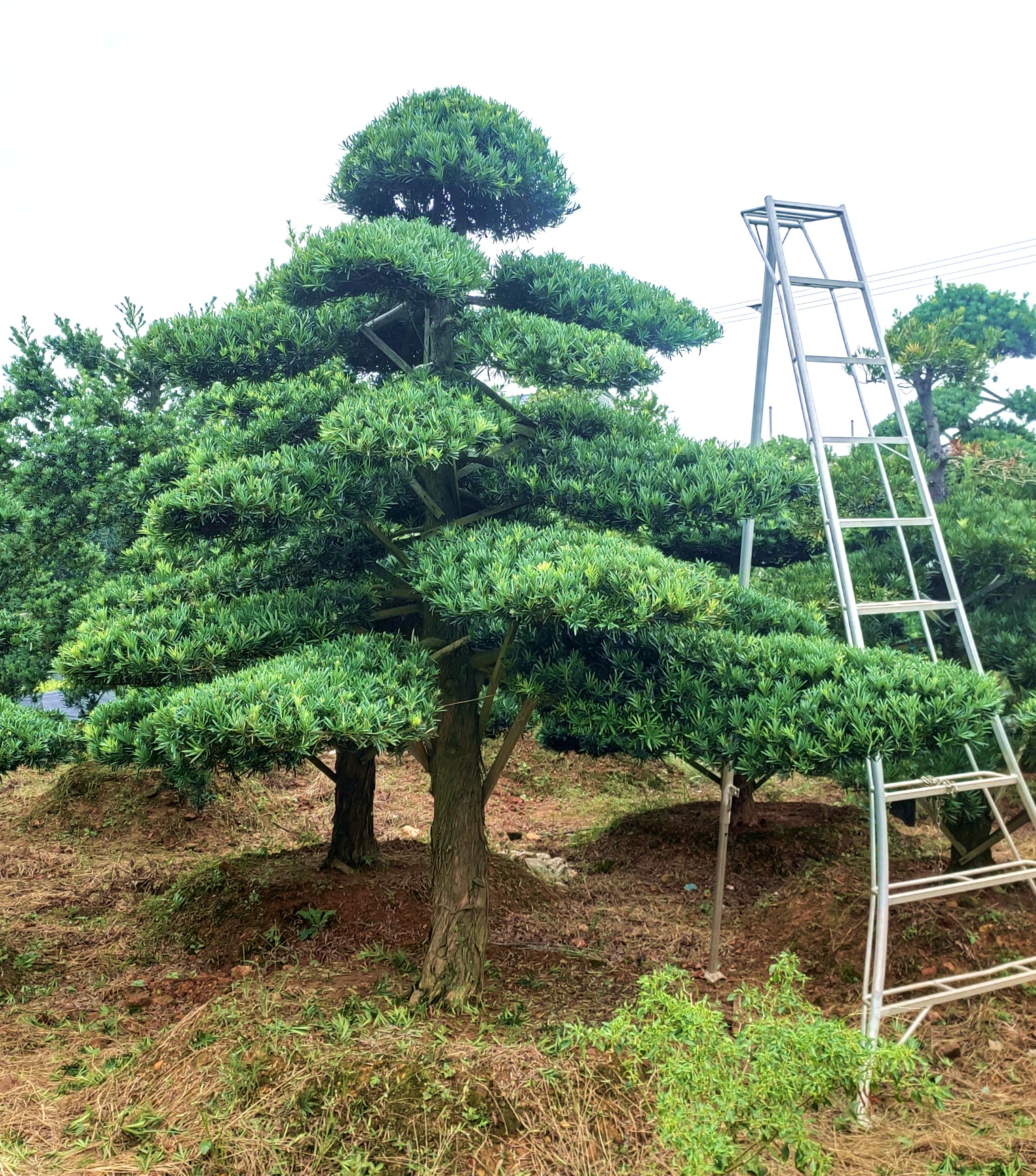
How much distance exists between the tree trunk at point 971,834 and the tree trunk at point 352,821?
433cm

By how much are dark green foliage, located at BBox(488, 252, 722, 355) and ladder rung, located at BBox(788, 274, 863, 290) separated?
2.04ft

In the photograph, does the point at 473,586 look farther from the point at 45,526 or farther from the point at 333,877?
the point at 45,526

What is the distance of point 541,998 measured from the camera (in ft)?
18.5

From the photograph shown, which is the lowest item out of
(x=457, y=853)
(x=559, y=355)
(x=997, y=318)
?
(x=457, y=853)

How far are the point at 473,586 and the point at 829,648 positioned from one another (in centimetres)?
178

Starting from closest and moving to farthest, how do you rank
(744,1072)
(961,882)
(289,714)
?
(744,1072) → (289,714) → (961,882)

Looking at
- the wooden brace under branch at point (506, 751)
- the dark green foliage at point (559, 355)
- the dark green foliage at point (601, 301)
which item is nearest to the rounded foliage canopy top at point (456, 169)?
the dark green foliage at point (601, 301)

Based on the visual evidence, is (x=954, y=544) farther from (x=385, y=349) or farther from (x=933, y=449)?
(x=385, y=349)

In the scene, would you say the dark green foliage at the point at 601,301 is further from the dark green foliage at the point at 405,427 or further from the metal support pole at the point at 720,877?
the metal support pole at the point at 720,877

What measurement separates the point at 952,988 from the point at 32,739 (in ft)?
17.7

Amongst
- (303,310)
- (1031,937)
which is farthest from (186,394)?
(1031,937)

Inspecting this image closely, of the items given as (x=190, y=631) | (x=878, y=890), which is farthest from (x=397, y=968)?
(x=878, y=890)

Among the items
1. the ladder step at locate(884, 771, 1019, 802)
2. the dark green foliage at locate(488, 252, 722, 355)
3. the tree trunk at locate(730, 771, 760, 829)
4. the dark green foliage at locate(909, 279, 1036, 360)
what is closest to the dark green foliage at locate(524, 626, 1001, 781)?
the ladder step at locate(884, 771, 1019, 802)

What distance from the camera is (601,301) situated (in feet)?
19.1
